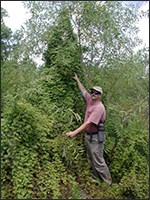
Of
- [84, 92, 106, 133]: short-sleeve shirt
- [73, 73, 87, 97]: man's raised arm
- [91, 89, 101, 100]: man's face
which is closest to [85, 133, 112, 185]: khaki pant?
[84, 92, 106, 133]: short-sleeve shirt

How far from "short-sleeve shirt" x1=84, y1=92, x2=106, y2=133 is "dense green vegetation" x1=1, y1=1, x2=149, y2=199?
20 centimetres

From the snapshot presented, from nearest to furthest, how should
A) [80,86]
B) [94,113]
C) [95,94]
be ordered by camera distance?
[94,113], [95,94], [80,86]

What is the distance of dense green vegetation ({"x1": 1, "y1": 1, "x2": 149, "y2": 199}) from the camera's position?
3922 millimetres

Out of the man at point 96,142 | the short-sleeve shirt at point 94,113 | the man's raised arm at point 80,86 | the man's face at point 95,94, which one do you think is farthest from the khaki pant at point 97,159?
the man's raised arm at point 80,86

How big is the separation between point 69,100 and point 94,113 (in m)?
0.53

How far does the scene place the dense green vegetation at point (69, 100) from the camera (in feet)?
12.9

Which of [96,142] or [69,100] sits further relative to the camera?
[69,100]

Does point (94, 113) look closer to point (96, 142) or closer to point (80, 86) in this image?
point (96, 142)

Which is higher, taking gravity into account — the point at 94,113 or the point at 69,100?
the point at 69,100

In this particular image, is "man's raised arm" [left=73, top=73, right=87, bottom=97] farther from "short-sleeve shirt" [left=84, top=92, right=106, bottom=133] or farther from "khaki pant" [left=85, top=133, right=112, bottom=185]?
"khaki pant" [left=85, top=133, right=112, bottom=185]

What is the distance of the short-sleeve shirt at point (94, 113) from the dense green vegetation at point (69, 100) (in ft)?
0.66

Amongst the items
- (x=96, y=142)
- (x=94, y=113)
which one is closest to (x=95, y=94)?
(x=94, y=113)

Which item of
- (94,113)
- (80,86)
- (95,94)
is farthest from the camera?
(80,86)

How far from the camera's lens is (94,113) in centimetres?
435
